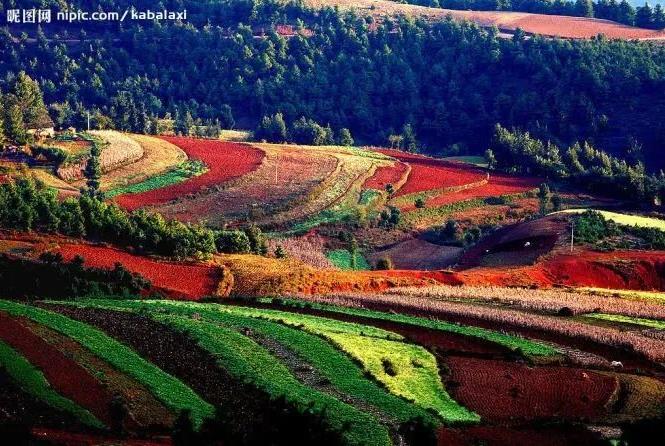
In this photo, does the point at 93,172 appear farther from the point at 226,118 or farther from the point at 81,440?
the point at 226,118

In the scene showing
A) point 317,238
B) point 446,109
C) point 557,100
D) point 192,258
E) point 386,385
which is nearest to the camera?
point 386,385

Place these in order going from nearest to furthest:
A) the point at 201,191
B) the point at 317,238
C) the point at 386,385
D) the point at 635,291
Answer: the point at 386,385 → the point at 635,291 → the point at 317,238 → the point at 201,191

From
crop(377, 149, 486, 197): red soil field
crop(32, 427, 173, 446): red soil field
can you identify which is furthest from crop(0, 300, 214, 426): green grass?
crop(377, 149, 486, 197): red soil field

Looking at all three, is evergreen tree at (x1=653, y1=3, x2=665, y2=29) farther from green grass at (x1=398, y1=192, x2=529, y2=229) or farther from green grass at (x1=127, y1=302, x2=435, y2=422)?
green grass at (x1=127, y1=302, x2=435, y2=422)

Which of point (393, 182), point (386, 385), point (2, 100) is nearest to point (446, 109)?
point (393, 182)

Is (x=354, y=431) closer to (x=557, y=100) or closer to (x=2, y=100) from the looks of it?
(x=2, y=100)

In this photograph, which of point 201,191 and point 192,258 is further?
point 201,191
